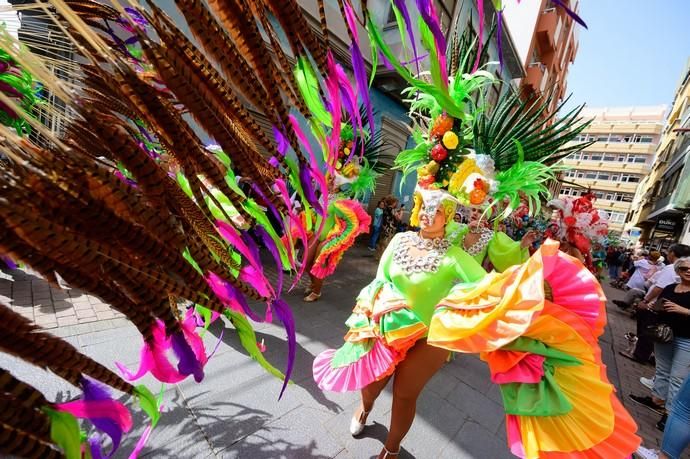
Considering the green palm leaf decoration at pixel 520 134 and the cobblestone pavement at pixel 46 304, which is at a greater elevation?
the green palm leaf decoration at pixel 520 134

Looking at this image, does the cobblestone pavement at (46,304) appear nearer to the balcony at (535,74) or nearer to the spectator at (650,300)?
the spectator at (650,300)

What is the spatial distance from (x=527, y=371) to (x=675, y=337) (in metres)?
2.82

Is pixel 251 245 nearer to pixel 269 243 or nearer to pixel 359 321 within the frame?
pixel 269 243

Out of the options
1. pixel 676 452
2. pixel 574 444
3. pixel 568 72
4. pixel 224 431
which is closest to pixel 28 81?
pixel 224 431

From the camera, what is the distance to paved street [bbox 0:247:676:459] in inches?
72.2

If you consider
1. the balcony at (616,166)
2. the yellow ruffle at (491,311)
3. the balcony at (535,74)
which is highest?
the balcony at (535,74)

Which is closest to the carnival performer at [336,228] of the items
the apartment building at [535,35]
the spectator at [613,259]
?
the apartment building at [535,35]

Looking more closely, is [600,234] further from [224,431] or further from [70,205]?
[70,205]

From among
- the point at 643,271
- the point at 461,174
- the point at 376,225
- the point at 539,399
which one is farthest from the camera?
the point at 376,225

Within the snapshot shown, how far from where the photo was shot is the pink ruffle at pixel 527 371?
127 centimetres

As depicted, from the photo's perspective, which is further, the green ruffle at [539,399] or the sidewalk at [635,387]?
the sidewalk at [635,387]

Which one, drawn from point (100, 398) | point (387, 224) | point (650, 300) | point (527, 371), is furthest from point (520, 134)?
point (387, 224)

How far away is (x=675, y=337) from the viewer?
2.89 metres

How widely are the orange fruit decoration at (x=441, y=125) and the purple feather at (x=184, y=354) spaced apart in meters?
1.91
